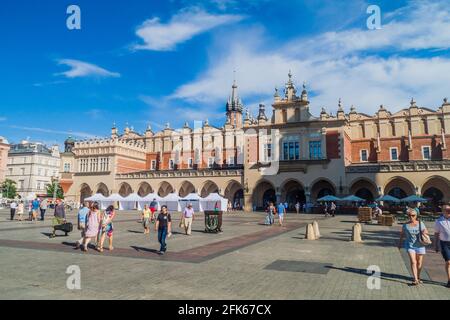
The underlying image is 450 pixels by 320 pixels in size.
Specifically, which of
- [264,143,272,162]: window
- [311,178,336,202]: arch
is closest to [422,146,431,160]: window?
[311,178,336,202]: arch

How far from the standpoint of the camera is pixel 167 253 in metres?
11.7

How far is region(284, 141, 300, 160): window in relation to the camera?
43719mm

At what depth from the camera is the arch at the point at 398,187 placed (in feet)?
128

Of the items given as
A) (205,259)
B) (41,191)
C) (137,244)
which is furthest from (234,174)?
(41,191)

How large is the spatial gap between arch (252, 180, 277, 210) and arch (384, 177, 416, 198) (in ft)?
45.8

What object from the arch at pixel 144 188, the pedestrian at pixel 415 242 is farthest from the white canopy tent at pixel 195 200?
the pedestrian at pixel 415 242

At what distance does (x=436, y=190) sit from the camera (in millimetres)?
38906

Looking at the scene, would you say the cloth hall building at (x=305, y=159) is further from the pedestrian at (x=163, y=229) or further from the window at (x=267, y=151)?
the pedestrian at (x=163, y=229)

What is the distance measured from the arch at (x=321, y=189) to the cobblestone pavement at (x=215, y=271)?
29.3m

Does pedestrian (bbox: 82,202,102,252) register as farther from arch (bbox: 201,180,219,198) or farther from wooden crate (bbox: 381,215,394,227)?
arch (bbox: 201,180,219,198)

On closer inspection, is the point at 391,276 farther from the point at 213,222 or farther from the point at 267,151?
the point at 267,151

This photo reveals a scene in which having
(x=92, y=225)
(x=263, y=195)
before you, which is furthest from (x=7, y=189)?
(x=92, y=225)

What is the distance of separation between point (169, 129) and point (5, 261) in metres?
50.6
